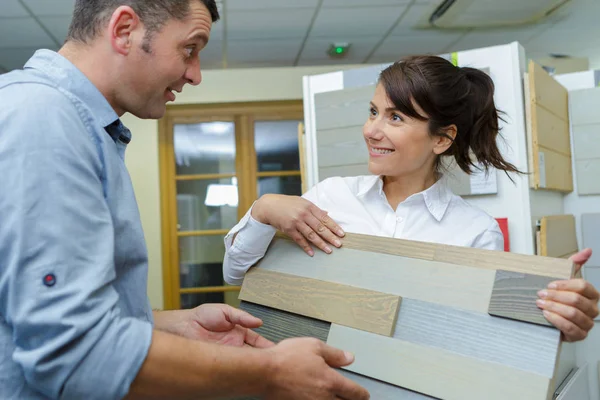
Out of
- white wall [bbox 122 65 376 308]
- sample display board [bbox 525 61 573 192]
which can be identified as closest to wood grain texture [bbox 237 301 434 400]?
sample display board [bbox 525 61 573 192]

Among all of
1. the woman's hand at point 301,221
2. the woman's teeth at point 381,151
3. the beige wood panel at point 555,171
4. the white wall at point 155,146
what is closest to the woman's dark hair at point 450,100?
the woman's teeth at point 381,151

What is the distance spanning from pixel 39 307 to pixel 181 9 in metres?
0.58

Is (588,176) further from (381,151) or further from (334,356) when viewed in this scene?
(334,356)

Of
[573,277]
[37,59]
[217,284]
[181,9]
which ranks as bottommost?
[217,284]

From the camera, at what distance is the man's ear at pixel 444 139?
1566mm

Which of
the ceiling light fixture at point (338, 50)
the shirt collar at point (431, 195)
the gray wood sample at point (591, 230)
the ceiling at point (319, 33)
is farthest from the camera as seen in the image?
the ceiling light fixture at point (338, 50)

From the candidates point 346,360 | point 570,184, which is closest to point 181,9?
point 346,360

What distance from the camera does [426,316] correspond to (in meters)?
1.03

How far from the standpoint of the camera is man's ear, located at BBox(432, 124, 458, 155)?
5.14 feet

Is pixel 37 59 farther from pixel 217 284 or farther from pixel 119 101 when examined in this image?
pixel 217 284

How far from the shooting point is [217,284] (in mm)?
4977

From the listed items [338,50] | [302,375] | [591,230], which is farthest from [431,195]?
[338,50]

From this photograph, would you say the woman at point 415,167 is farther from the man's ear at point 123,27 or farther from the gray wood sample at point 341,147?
the gray wood sample at point 341,147

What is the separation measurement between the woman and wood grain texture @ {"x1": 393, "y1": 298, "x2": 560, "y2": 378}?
0.42 meters
